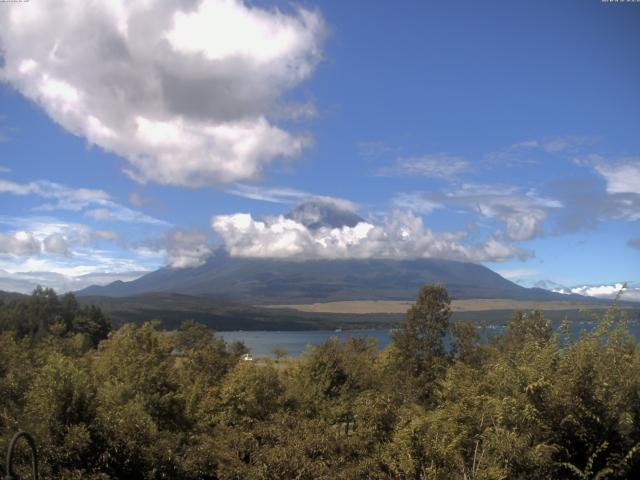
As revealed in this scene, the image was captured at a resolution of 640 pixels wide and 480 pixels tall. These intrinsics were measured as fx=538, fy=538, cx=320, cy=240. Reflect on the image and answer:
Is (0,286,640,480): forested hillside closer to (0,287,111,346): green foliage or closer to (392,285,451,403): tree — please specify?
(392,285,451,403): tree

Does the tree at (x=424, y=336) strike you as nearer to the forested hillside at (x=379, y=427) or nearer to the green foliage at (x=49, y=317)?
the forested hillside at (x=379, y=427)

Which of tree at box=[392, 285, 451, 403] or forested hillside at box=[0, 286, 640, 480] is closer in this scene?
forested hillside at box=[0, 286, 640, 480]

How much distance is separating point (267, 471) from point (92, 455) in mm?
5742

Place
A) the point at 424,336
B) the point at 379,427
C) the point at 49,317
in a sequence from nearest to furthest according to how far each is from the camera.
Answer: the point at 379,427, the point at 424,336, the point at 49,317

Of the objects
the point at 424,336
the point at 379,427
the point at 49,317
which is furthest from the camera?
the point at 49,317

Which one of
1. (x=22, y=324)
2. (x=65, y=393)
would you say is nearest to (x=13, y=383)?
(x=65, y=393)

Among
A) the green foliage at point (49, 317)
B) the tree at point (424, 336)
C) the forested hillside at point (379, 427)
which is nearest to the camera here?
the forested hillside at point (379, 427)

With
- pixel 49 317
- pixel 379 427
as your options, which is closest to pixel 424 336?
pixel 379 427

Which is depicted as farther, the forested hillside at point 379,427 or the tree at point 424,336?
the tree at point 424,336

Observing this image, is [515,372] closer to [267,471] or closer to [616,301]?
[616,301]

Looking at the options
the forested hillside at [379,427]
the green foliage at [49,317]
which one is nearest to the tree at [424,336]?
the forested hillside at [379,427]

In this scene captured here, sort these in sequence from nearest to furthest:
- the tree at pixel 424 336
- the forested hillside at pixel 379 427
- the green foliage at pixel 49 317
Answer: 1. the forested hillside at pixel 379 427
2. the tree at pixel 424 336
3. the green foliage at pixel 49 317

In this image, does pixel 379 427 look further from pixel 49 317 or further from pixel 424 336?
pixel 49 317

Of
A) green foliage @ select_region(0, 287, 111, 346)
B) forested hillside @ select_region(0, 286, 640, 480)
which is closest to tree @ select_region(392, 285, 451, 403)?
forested hillside @ select_region(0, 286, 640, 480)
